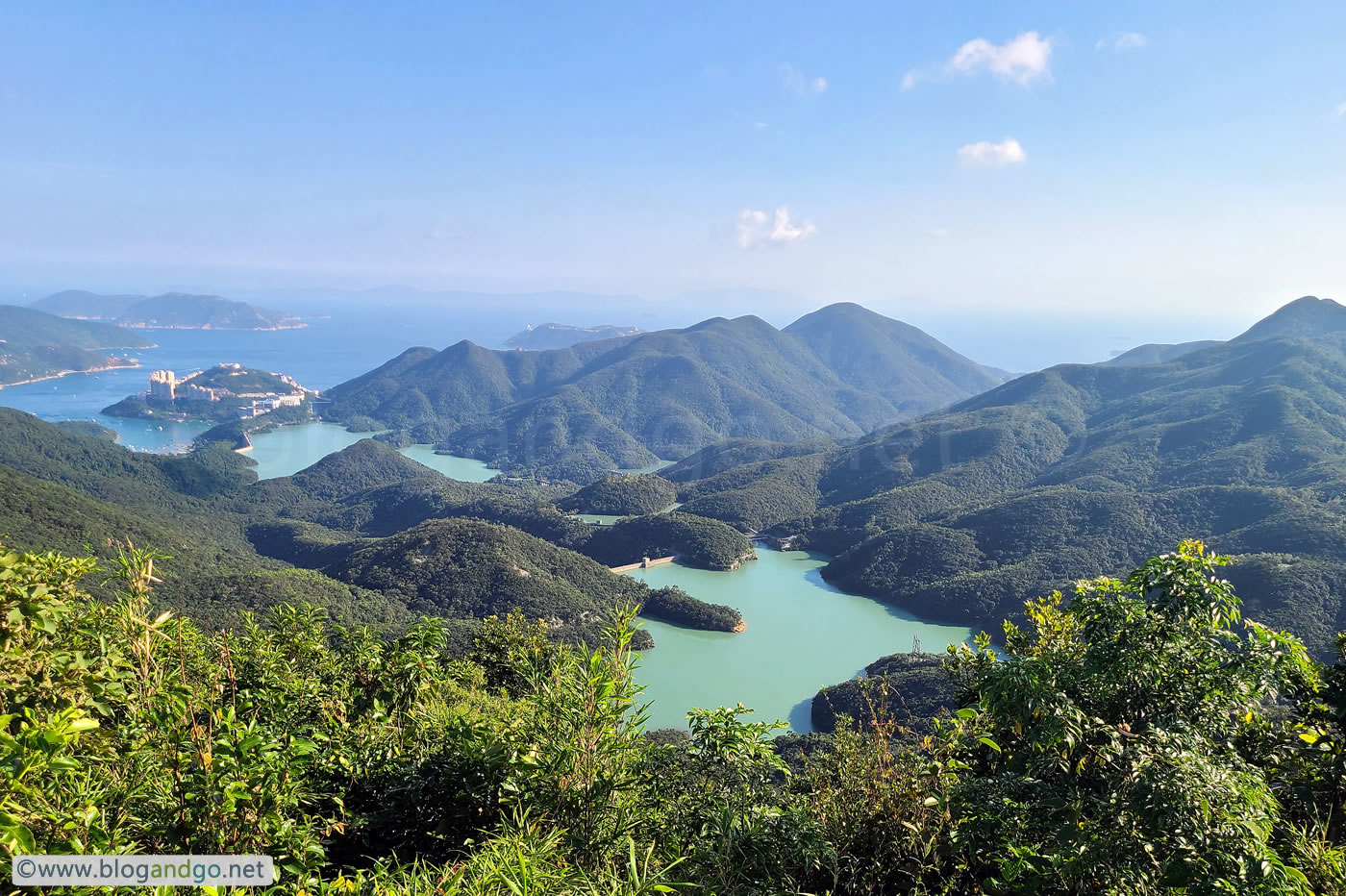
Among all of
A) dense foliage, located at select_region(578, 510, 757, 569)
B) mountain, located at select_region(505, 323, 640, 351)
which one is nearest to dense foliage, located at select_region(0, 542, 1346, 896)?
dense foliage, located at select_region(578, 510, 757, 569)

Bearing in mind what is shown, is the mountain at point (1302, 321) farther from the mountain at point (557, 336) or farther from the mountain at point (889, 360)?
the mountain at point (557, 336)

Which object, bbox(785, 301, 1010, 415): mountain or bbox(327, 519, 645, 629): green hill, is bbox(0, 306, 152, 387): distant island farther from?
bbox(785, 301, 1010, 415): mountain

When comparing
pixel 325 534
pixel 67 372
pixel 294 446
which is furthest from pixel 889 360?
pixel 67 372

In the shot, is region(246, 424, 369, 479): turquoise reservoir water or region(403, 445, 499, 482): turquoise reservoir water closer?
region(246, 424, 369, 479): turquoise reservoir water

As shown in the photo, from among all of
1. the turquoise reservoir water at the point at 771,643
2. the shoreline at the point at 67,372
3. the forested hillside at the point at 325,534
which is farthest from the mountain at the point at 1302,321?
the shoreline at the point at 67,372

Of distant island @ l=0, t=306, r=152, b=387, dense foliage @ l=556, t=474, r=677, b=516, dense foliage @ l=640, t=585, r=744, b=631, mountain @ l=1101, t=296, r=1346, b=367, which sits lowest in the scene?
dense foliage @ l=640, t=585, r=744, b=631

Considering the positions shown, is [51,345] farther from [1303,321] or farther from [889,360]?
[1303,321]
